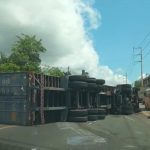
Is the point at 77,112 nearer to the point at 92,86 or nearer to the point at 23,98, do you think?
the point at 92,86

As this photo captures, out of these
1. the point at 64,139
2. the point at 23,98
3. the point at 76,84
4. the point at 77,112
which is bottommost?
the point at 64,139

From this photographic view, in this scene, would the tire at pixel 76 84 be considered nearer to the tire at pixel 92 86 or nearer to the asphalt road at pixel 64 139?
the tire at pixel 92 86

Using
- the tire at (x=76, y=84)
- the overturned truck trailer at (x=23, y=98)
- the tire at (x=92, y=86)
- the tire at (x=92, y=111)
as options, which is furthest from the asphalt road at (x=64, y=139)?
the tire at (x=92, y=86)

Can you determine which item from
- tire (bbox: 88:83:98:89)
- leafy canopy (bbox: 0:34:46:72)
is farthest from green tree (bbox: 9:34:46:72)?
tire (bbox: 88:83:98:89)

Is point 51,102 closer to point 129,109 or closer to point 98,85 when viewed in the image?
point 98,85

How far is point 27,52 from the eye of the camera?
76.2m

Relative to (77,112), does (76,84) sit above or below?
above

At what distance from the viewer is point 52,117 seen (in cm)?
2580

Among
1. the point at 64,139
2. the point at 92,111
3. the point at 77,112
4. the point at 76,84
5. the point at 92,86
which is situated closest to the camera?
the point at 64,139

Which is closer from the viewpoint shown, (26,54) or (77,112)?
(77,112)

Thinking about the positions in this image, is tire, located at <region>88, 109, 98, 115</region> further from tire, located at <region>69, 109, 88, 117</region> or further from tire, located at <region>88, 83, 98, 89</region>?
tire, located at <region>69, 109, 88, 117</region>

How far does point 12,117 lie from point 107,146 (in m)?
7.94

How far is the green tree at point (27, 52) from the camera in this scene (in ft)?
244

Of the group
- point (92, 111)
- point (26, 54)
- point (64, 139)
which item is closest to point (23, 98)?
point (64, 139)
